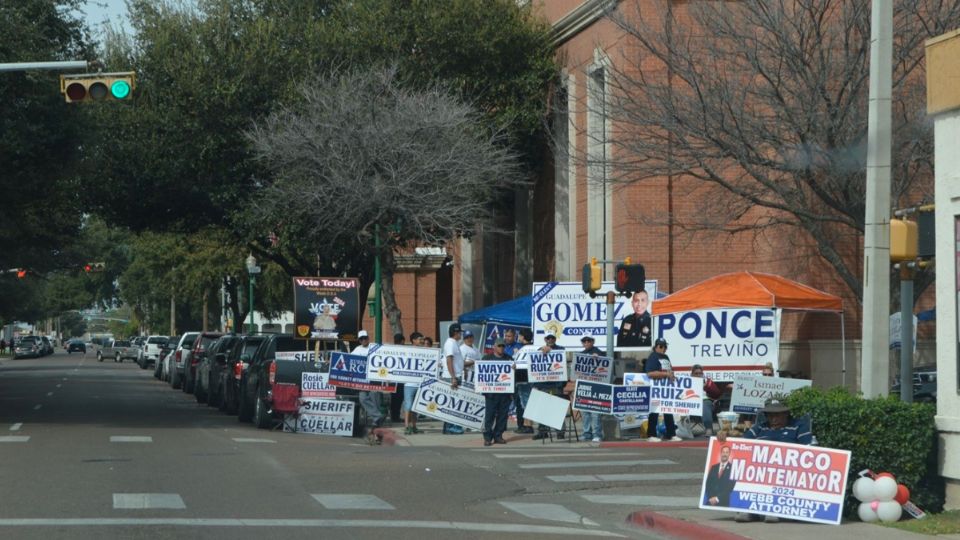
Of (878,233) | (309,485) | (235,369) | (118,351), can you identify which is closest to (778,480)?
(878,233)

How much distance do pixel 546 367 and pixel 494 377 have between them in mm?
1148

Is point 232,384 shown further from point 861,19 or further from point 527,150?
point 861,19

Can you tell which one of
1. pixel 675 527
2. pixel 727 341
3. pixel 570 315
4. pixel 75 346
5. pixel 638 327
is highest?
pixel 570 315

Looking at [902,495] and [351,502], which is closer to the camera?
[902,495]

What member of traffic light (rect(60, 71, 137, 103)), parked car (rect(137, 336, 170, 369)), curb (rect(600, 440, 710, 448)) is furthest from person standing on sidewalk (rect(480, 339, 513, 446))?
parked car (rect(137, 336, 170, 369))

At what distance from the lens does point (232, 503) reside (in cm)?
1362

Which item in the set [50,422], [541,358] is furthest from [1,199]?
[541,358]

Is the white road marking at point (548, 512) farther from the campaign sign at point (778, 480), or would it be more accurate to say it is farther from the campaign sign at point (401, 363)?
the campaign sign at point (401, 363)

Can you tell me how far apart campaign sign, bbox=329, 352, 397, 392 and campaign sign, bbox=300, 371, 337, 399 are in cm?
20

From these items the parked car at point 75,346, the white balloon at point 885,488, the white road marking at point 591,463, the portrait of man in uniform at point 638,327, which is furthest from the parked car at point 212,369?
the parked car at point 75,346

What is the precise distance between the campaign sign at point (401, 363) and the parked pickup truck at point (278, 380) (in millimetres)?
743

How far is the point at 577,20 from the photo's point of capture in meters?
33.5

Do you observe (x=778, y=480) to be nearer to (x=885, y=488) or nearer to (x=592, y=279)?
(x=885, y=488)

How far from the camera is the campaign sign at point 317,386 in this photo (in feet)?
76.2
